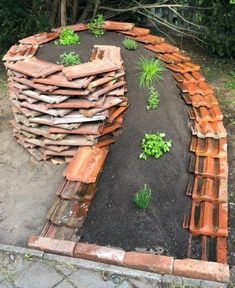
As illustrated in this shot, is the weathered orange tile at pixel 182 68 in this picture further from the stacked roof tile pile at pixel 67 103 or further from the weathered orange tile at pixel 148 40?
the stacked roof tile pile at pixel 67 103

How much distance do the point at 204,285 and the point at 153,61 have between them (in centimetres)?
394

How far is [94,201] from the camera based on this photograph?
180 inches

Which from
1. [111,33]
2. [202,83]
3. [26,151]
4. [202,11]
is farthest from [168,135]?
[202,11]

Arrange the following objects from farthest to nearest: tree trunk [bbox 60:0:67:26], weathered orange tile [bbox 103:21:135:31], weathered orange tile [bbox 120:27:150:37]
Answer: tree trunk [bbox 60:0:67:26], weathered orange tile [bbox 103:21:135:31], weathered orange tile [bbox 120:27:150:37]

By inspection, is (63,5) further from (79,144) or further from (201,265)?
(201,265)

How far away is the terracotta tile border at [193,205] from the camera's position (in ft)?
12.0

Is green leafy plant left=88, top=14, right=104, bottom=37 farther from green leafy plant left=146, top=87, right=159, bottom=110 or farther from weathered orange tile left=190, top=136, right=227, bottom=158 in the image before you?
weathered orange tile left=190, top=136, right=227, bottom=158

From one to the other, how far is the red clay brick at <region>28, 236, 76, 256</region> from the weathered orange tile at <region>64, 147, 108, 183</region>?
90cm

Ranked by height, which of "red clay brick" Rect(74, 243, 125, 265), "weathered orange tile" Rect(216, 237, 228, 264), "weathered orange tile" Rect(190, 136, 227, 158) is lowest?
"weathered orange tile" Rect(216, 237, 228, 264)

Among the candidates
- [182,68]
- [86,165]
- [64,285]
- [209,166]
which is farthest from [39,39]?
[64,285]

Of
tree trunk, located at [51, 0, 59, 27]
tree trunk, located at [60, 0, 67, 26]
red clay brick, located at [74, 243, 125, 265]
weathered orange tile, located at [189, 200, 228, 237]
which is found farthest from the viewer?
tree trunk, located at [51, 0, 59, 27]

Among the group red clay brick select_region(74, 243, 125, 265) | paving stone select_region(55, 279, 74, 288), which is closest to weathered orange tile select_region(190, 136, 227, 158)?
red clay brick select_region(74, 243, 125, 265)

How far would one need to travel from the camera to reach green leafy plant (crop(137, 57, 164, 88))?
6.12 meters

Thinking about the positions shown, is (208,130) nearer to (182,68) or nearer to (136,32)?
(182,68)
